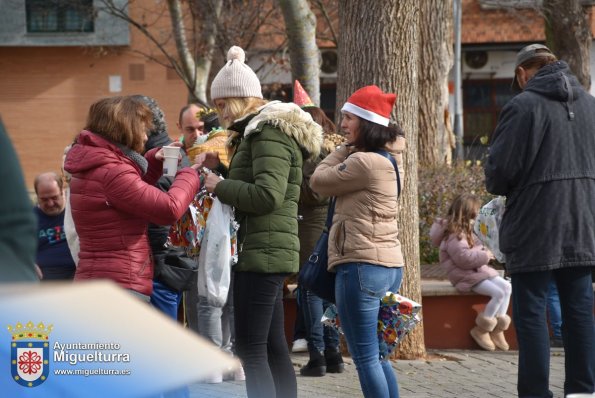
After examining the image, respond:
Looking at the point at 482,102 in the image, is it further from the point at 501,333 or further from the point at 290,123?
the point at 290,123

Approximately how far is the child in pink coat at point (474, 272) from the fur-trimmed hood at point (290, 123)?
3.62 meters

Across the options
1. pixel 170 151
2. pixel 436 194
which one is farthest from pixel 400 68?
pixel 436 194

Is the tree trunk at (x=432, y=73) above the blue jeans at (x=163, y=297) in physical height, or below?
above

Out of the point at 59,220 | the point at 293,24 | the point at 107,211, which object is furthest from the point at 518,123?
the point at 293,24

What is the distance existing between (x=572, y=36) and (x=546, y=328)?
11414 mm

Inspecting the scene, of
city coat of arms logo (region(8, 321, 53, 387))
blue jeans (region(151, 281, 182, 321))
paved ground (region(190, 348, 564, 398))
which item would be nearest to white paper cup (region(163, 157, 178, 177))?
blue jeans (region(151, 281, 182, 321))

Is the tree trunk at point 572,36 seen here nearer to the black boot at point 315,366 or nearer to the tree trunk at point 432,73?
the tree trunk at point 432,73

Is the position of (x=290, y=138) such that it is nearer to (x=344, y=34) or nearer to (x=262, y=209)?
(x=262, y=209)

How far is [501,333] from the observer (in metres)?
8.37

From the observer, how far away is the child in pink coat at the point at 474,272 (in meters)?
8.30

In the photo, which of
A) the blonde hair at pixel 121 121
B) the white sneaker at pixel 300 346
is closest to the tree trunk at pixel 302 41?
the white sneaker at pixel 300 346

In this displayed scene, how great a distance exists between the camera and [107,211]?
4738mm

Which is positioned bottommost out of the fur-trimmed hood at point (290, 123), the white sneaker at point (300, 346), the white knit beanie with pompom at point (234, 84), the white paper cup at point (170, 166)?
the white sneaker at point (300, 346)

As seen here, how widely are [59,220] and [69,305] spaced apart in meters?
5.38
